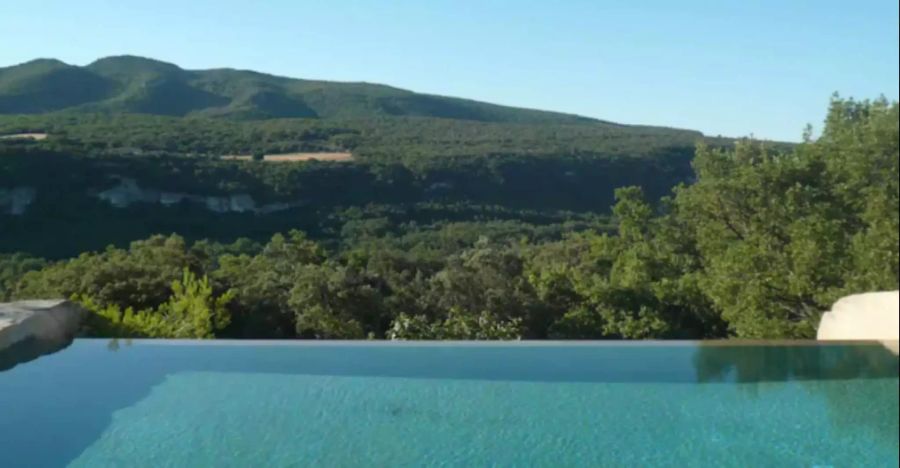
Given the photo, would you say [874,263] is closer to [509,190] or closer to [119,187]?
[119,187]

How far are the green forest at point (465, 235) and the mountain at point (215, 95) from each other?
929 centimetres

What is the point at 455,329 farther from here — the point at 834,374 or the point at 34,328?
the point at 834,374

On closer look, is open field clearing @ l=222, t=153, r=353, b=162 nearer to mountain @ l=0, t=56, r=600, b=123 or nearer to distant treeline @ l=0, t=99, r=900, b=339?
distant treeline @ l=0, t=99, r=900, b=339

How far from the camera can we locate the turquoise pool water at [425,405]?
3.42 meters

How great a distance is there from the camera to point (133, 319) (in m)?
5.66

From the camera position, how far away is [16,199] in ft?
45.0

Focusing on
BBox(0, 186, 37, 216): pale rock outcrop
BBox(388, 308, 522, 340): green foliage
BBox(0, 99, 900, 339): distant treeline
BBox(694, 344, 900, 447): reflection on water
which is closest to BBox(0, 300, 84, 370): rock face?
BBox(0, 99, 900, 339): distant treeline

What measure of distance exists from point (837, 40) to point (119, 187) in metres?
15.4

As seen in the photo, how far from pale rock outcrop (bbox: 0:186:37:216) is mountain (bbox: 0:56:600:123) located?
48.6ft

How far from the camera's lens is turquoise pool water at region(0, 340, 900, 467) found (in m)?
3.42

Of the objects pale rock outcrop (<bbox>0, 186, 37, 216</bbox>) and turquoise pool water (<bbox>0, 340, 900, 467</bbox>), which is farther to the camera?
pale rock outcrop (<bbox>0, 186, 37, 216</bbox>)

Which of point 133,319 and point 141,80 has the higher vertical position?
point 141,80

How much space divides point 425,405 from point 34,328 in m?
2.39

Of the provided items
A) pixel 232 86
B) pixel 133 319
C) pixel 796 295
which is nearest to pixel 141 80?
pixel 232 86
